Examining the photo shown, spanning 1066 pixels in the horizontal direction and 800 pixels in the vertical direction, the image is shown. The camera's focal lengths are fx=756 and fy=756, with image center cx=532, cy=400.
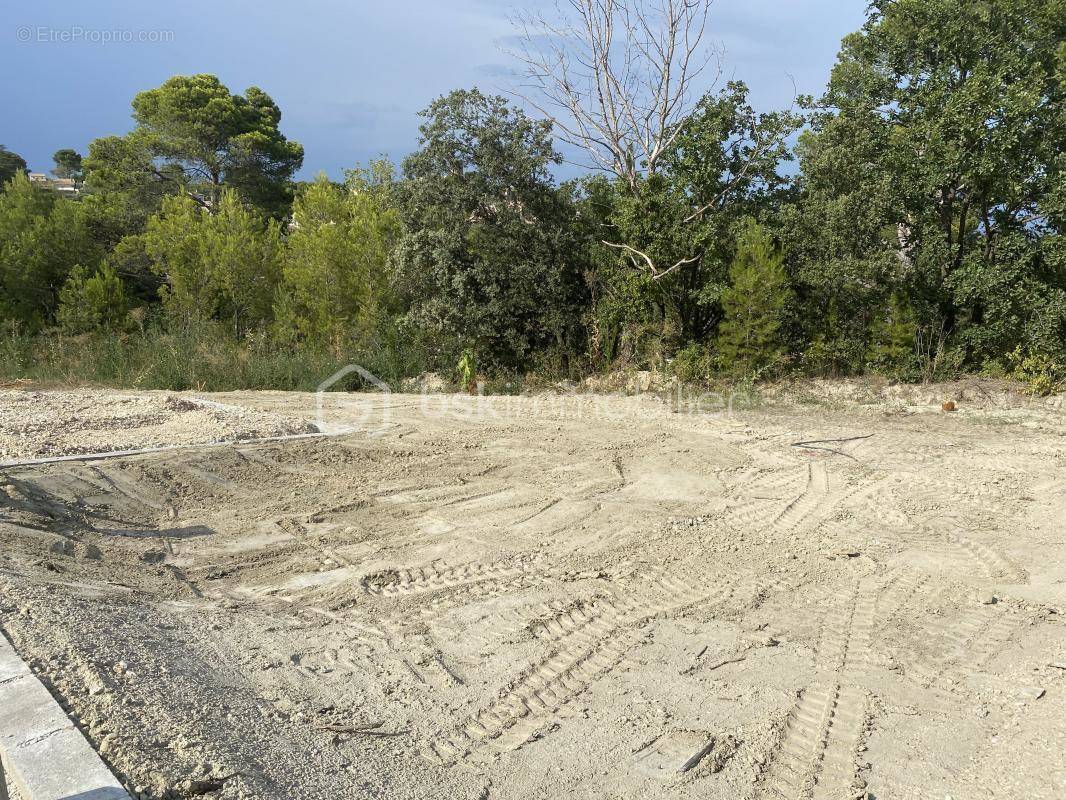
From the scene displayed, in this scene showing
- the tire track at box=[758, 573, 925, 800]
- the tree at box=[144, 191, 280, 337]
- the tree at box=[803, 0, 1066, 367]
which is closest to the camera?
the tire track at box=[758, 573, 925, 800]

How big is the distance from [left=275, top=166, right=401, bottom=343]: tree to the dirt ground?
6.72 m

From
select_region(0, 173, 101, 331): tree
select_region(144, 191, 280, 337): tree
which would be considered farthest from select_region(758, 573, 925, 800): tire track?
select_region(0, 173, 101, 331): tree

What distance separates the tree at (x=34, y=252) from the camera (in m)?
17.2

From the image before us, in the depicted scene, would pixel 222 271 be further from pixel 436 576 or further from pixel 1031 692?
pixel 1031 692

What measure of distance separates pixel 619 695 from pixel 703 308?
9.11 m

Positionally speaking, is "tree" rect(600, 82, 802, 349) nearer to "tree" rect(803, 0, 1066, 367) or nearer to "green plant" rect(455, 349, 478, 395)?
"tree" rect(803, 0, 1066, 367)

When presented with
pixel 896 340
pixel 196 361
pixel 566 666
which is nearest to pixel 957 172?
pixel 896 340

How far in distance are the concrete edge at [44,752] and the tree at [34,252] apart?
1706cm

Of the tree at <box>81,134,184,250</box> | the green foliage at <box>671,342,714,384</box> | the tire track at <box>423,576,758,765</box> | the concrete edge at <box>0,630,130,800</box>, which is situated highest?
the tree at <box>81,134,184,250</box>

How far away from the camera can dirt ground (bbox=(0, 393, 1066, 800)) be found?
288 cm

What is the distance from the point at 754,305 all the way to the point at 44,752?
9726 millimetres

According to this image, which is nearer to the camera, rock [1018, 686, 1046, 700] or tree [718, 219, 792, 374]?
rock [1018, 686, 1046, 700]

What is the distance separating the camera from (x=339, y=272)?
13992 millimetres

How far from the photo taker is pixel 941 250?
10.1 m
